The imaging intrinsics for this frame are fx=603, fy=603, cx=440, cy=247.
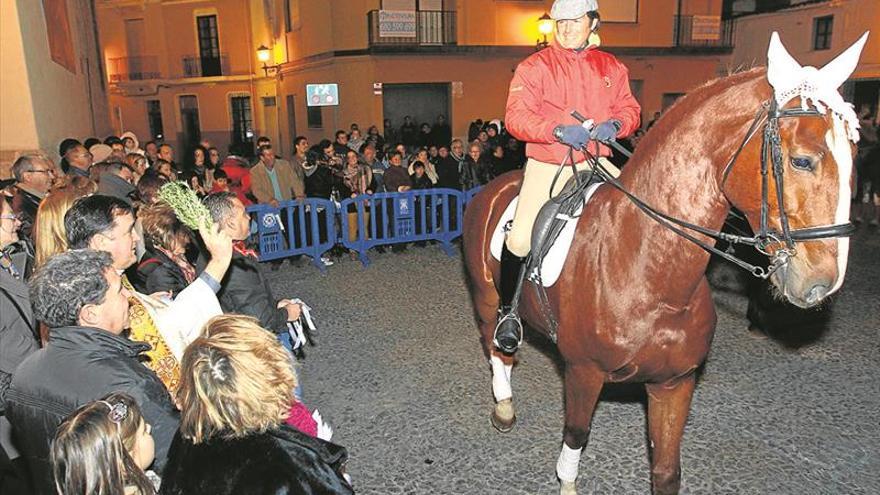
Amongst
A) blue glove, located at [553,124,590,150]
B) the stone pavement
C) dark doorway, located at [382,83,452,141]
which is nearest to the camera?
blue glove, located at [553,124,590,150]

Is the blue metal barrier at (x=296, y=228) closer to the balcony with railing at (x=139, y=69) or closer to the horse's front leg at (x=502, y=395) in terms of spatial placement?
the horse's front leg at (x=502, y=395)

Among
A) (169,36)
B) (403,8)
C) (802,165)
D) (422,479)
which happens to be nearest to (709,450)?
(422,479)

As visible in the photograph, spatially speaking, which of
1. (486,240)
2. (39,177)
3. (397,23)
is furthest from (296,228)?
(397,23)

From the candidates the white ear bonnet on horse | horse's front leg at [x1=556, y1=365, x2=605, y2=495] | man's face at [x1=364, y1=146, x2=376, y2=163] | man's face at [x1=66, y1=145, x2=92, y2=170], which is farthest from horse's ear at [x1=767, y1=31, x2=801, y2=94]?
man's face at [x1=364, y1=146, x2=376, y2=163]

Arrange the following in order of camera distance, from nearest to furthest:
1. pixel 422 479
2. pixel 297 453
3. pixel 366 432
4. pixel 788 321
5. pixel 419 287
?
pixel 297 453 < pixel 422 479 < pixel 366 432 < pixel 788 321 < pixel 419 287

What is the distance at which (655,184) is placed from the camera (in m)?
2.99

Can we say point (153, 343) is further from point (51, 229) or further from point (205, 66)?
point (205, 66)

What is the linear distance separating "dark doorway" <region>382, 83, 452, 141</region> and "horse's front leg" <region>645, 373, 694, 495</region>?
19439 millimetres

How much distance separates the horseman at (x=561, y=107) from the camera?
3516mm

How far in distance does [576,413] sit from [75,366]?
2.60 metres

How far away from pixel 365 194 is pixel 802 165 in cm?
813

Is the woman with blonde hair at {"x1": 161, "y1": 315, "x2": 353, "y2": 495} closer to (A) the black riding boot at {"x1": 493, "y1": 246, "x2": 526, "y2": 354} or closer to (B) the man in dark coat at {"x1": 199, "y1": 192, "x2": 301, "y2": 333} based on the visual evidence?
(B) the man in dark coat at {"x1": 199, "y1": 192, "x2": 301, "y2": 333}

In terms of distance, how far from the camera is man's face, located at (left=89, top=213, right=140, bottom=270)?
2.93 metres

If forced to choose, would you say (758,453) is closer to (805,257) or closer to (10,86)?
(805,257)
